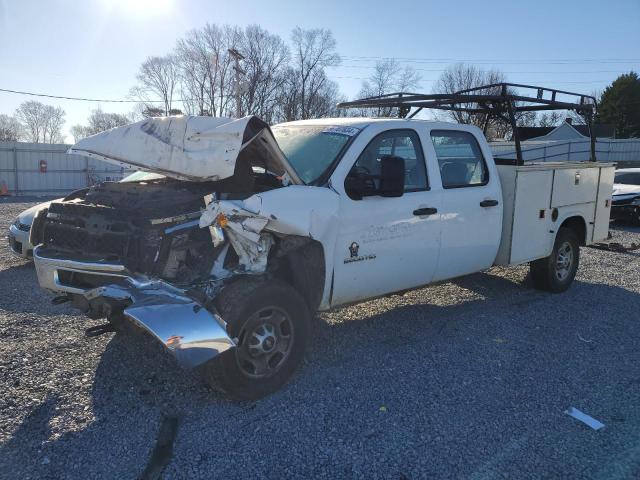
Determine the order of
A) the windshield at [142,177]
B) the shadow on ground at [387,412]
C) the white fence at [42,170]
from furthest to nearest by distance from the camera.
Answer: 1. the white fence at [42,170]
2. the windshield at [142,177]
3. the shadow on ground at [387,412]

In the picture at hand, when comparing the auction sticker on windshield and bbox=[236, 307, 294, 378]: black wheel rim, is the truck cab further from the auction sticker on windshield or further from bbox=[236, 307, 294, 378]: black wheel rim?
bbox=[236, 307, 294, 378]: black wheel rim

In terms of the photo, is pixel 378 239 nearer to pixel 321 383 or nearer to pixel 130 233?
pixel 321 383

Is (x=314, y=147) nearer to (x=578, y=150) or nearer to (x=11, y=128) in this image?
(x=578, y=150)

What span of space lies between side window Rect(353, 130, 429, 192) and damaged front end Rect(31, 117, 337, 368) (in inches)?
26.7

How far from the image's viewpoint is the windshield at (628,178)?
14579 mm

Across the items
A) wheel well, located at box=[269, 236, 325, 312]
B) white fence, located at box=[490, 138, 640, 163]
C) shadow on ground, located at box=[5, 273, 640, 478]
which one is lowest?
shadow on ground, located at box=[5, 273, 640, 478]

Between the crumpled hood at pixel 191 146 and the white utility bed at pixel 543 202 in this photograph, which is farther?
the white utility bed at pixel 543 202

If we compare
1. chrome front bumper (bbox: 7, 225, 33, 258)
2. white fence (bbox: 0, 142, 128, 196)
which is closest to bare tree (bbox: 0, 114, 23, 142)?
white fence (bbox: 0, 142, 128, 196)

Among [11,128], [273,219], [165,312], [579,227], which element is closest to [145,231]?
[165,312]

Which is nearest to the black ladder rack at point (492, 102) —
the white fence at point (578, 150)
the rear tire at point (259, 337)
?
the rear tire at point (259, 337)

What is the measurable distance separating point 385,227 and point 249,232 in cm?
139

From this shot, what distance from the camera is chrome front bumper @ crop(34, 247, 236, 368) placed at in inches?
125

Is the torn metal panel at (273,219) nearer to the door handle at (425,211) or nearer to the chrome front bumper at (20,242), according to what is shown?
the door handle at (425,211)

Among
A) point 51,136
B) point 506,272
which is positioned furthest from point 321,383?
point 51,136
